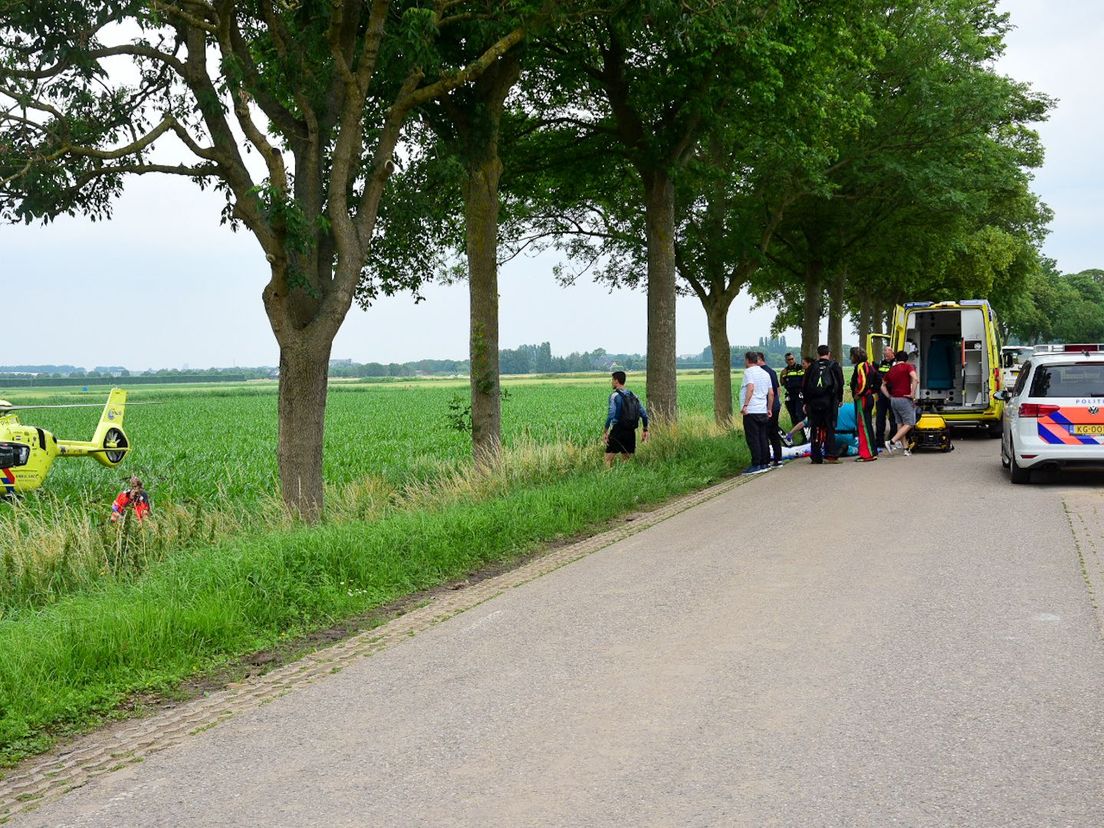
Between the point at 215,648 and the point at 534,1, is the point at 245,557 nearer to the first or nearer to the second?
the point at 215,648

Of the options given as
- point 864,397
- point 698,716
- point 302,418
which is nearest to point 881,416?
point 864,397

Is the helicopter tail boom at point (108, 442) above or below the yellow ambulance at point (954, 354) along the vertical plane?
below

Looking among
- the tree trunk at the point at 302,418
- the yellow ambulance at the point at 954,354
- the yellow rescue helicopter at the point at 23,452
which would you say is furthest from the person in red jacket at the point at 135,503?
the yellow ambulance at the point at 954,354

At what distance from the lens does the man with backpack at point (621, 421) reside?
54.9 ft

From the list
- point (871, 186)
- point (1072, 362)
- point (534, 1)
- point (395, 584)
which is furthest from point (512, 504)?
point (871, 186)

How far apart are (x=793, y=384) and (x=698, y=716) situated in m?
17.0

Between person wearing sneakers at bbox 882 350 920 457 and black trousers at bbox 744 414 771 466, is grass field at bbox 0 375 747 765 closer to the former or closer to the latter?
black trousers at bbox 744 414 771 466

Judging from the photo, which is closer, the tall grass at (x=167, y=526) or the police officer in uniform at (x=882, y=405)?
the tall grass at (x=167, y=526)

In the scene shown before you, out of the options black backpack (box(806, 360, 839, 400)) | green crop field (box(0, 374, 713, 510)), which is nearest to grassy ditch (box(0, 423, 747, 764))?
green crop field (box(0, 374, 713, 510))

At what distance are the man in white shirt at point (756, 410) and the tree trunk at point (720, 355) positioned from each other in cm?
1063

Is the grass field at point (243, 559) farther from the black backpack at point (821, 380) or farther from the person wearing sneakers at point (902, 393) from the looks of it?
the person wearing sneakers at point (902, 393)

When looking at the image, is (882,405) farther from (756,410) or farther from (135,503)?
(135,503)

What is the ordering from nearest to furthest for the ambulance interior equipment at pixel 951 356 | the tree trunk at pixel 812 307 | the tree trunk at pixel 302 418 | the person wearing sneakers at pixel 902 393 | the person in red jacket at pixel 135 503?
the person in red jacket at pixel 135 503 < the tree trunk at pixel 302 418 < the person wearing sneakers at pixel 902 393 < the ambulance interior equipment at pixel 951 356 < the tree trunk at pixel 812 307

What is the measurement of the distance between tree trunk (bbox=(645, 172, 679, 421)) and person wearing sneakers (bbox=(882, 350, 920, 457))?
13.1 feet
